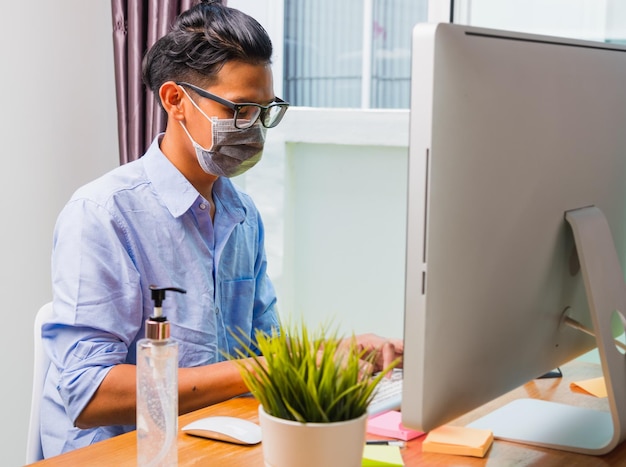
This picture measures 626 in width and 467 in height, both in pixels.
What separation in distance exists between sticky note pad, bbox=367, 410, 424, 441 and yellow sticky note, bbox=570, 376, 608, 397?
38 centimetres

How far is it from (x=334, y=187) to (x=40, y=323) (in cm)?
157

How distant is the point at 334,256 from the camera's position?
9.77 feet

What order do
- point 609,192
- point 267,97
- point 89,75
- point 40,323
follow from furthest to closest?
point 89,75, point 267,97, point 40,323, point 609,192

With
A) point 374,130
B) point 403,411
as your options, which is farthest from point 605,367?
point 374,130

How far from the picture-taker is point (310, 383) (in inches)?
34.7

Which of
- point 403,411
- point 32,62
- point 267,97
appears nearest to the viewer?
point 403,411

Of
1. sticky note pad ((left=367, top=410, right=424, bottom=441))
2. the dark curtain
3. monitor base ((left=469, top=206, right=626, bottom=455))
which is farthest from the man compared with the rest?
the dark curtain

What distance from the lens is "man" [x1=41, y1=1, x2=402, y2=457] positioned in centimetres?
140

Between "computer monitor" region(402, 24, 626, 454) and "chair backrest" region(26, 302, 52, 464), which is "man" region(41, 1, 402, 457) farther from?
"computer monitor" region(402, 24, 626, 454)

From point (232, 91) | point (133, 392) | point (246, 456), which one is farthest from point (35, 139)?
point (246, 456)

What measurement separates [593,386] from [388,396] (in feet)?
1.21

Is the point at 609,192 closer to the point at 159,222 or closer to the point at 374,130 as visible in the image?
the point at 159,222

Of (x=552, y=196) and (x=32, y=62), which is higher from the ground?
(x=32, y=62)

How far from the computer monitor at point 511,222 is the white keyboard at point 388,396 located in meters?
0.13
